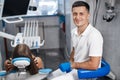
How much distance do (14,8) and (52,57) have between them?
2599 mm

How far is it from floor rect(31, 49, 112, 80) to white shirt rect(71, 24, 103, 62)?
195 centimetres

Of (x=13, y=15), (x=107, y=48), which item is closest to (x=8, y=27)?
(x=107, y=48)

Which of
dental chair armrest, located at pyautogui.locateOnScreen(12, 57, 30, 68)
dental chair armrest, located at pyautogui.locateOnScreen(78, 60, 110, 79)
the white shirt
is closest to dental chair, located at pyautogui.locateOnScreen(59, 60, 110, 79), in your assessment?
dental chair armrest, located at pyautogui.locateOnScreen(78, 60, 110, 79)

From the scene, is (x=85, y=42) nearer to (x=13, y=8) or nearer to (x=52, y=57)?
(x=13, y=8)

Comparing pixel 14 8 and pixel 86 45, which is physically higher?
pixel 14 8

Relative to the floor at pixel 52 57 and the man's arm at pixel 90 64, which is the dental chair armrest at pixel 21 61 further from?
the floor at pixel 52 57

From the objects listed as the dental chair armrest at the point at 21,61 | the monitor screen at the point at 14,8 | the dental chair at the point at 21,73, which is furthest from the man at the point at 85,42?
the monitor screen at the point at 14,8

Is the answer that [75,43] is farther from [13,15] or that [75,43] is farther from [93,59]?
[13,15]

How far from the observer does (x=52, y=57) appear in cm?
448

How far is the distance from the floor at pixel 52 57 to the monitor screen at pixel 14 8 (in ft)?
6.27

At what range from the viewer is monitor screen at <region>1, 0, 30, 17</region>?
1.92 meters

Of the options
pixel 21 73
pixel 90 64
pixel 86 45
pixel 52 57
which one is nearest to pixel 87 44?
pixel 86 45

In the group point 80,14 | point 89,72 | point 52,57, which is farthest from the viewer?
point 52,57

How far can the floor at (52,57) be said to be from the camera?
3991mm
